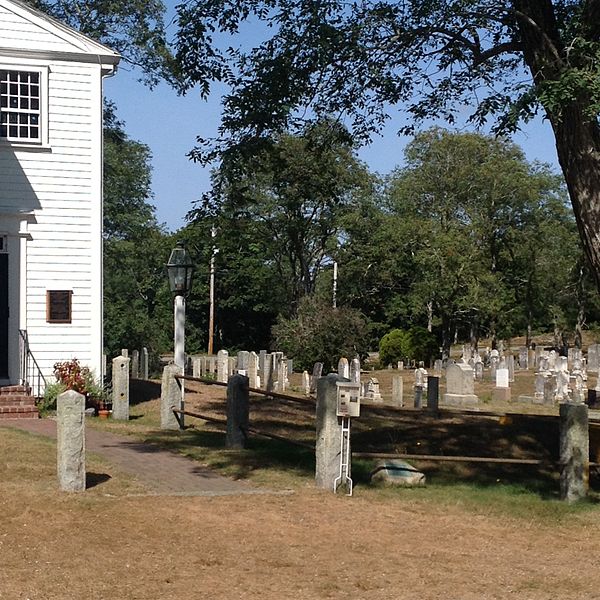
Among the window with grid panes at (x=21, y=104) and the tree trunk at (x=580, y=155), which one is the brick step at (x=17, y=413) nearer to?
the window with grid panes at (x=21, y=104)

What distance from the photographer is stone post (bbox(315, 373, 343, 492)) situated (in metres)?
11.8

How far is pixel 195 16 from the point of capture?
14516mm

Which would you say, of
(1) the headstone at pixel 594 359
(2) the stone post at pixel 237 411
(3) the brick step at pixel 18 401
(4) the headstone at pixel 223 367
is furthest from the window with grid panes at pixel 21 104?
(1) the headstone at pixel 594 359

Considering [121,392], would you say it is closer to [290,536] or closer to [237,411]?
[237,411]

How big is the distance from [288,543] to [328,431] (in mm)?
2628

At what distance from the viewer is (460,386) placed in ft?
89.7

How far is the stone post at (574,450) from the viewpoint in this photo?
464 inches

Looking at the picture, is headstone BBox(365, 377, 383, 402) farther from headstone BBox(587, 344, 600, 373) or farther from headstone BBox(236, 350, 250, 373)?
headstone BBox(587, 344, 600, 373)

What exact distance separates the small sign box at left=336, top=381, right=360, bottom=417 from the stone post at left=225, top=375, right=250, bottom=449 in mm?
3669

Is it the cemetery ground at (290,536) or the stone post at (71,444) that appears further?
the stone post at (71,444)

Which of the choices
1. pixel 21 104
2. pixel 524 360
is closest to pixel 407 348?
pixel 524 360

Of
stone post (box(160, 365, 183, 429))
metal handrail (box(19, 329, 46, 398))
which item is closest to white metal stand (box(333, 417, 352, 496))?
stone post (box(160, 365, 183, 429))

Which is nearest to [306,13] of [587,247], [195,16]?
[195,16]

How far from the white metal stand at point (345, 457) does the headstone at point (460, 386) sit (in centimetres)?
1552
